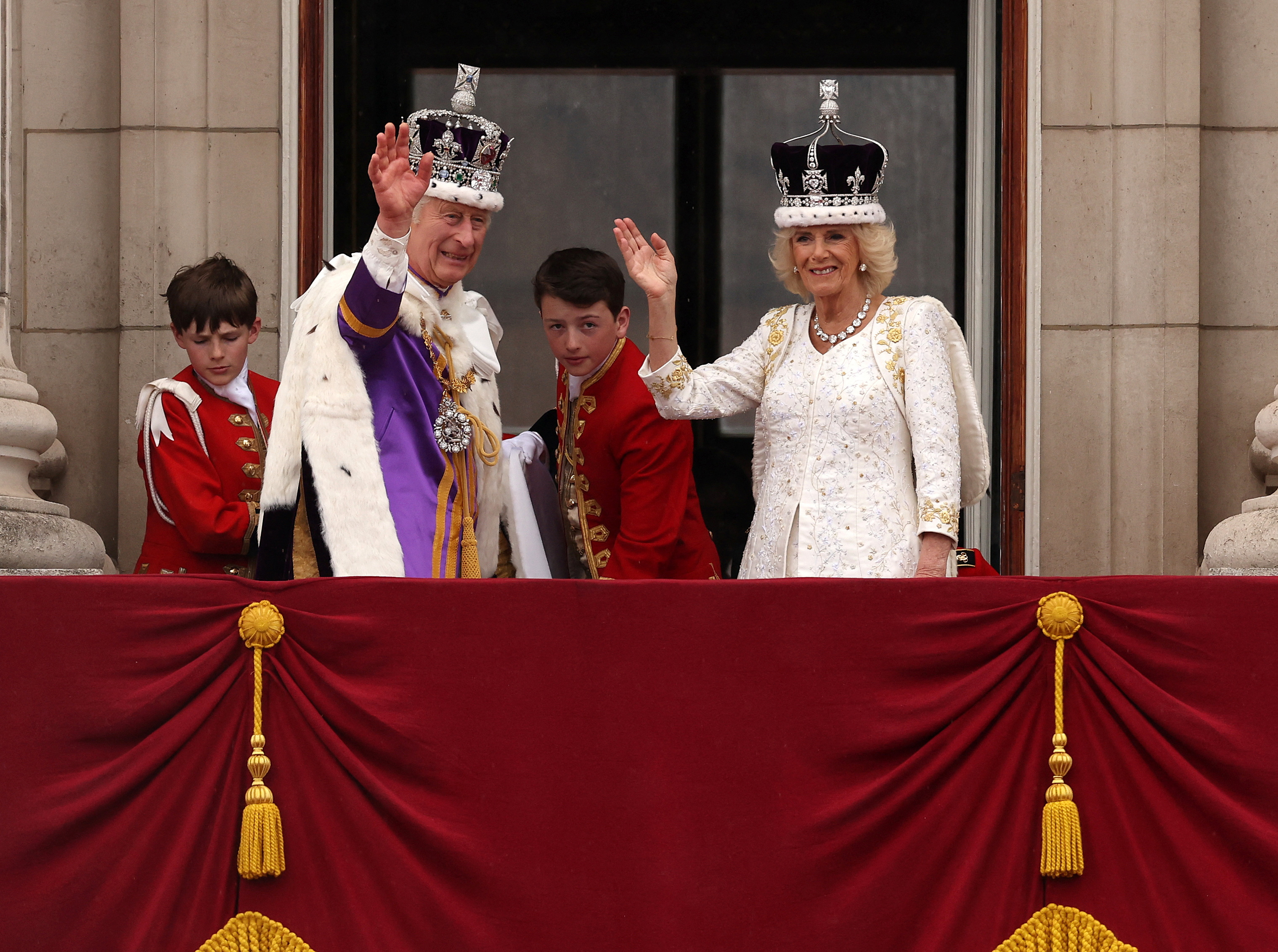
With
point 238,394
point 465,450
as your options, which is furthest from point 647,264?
point 238,394

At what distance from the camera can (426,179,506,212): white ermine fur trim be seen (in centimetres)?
376

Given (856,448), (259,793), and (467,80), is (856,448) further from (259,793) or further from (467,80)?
(259,793)

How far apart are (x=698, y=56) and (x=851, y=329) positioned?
2.63 metres

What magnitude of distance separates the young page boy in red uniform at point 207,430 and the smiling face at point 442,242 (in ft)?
2.18

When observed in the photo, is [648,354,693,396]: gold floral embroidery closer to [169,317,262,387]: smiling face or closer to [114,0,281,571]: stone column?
[169,317,262,387]: smiling face

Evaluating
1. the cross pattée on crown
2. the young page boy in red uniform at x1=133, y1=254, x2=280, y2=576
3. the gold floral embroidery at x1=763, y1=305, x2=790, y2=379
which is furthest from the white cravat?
the gold floral embroidery at x1=763, y1=305, x2=790, y2=379

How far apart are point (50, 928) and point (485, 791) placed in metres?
0.92

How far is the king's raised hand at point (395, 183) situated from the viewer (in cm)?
337

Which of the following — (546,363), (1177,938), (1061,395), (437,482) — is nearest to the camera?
(1177,938)

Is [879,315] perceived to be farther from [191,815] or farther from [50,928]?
[50,928]

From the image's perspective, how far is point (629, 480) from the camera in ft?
13.4

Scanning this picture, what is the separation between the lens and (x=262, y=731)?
314 centimetres

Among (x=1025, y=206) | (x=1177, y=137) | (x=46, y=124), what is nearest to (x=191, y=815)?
(x=46, y=124)

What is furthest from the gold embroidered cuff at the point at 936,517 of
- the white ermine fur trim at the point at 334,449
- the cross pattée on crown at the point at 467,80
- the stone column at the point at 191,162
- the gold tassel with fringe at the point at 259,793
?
the stone column at the point at 191,162
